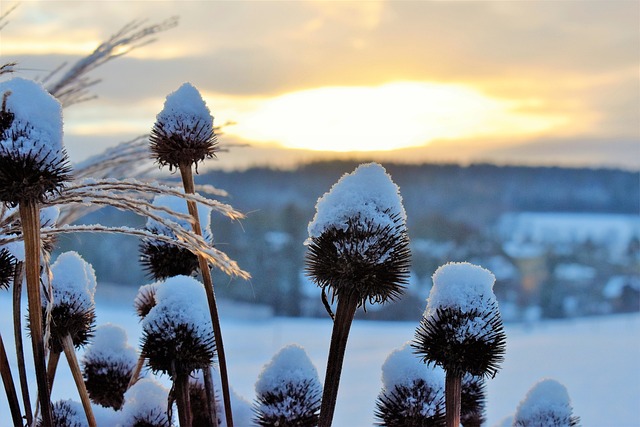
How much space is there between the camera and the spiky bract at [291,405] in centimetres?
79

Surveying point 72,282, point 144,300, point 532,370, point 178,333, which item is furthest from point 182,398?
point 532,370

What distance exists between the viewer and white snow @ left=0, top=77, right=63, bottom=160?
54 centimetres

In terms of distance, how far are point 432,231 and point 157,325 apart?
15930 millimetres

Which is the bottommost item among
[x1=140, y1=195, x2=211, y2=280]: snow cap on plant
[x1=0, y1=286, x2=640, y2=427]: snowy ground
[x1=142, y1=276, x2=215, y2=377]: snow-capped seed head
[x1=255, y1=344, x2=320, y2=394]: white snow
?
[x1=0, y1=286, x2=640, y2=427]: snowy ground

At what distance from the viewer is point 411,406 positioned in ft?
2.52

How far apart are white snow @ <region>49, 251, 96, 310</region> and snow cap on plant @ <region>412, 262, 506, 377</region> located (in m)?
0.33

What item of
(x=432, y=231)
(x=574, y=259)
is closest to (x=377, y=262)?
(x=432, y=231)

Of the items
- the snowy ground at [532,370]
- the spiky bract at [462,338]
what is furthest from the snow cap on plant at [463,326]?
the snowy ground at [532,370]

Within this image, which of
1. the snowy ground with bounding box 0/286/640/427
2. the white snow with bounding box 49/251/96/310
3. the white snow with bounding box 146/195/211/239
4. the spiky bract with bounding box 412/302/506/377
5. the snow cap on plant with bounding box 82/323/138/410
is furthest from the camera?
the snowy ground with bounding box 0/286/640/427

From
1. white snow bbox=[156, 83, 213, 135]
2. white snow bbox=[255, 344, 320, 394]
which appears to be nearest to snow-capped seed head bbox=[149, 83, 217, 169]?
white snow bbox=[156, 83, 213, 135]

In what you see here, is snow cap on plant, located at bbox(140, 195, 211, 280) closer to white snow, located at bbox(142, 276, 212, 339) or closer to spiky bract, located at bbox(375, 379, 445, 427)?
white snow, located at bbox(142, 276, 212, 339)

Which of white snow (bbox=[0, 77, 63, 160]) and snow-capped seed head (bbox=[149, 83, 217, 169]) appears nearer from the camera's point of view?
white snow (bbox=[0, 77, 63, 160])

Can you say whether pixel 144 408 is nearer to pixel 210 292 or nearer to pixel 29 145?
pixel 210 292

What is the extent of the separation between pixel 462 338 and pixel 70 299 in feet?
1.23
